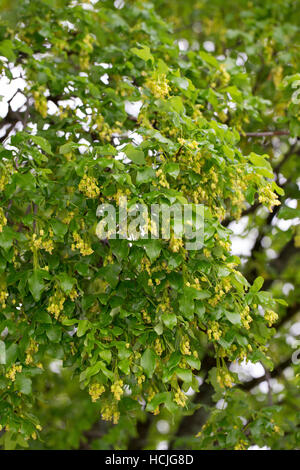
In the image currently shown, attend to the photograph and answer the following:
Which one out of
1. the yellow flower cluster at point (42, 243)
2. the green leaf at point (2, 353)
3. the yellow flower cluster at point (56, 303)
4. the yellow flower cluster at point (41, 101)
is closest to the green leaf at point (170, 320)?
the yellow flower cluster at point (56, 303)

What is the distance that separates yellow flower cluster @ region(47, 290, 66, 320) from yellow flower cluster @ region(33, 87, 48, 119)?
4.17 feet

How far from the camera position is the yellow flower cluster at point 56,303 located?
2.41 metres

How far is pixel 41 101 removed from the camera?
10.8ft

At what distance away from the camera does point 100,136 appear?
125 inches

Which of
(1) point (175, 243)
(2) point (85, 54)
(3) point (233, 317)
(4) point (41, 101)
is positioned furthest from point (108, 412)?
(2) point (85, 54)

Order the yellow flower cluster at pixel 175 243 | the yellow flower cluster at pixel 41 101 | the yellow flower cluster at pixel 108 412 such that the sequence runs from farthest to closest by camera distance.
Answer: the yellow flower cluster at pixel 41 101
the yellow flower cluster at pixel 108 412
the yellow flower cluster at pixel 175 243

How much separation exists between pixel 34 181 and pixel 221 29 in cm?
332

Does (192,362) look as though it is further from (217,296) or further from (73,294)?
(73,294)

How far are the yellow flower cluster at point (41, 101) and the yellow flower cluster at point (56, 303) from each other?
4.17 ft

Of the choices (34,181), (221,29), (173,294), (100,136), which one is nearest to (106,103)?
(100,136)

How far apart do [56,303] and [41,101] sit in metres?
1.38

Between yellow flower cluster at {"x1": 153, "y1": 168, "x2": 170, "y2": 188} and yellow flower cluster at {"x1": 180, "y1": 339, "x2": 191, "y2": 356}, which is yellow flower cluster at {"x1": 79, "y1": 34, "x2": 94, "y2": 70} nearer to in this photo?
yellow flower cluster at {"x1": 153, "y1": 168, "x2": 170, "y2": 188}

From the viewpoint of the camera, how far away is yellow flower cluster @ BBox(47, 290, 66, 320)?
2.41 meters

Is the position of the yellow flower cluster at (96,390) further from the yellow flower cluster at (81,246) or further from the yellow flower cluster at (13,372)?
the yellow flower cluster at (81,246)
